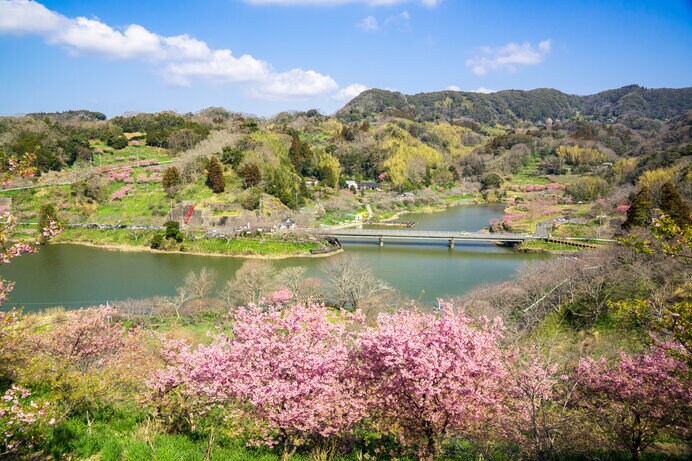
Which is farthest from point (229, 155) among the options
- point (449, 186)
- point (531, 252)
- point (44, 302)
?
point (449, 186)

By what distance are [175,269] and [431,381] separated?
74.4 feet

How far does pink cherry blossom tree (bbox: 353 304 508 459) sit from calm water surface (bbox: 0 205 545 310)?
41.7 feet

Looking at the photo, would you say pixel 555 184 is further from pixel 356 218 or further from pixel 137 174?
pixel 137 174

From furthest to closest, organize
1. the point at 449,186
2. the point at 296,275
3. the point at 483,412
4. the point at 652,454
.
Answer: the point at 449,186, the point at 296,275, the point at 652,454, the point at 483,412

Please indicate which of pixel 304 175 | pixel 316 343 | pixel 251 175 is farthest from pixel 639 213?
pixel 304 175

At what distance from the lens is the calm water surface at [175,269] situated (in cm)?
2061

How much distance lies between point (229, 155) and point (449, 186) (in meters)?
33.1

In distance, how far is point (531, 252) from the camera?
29578 mm

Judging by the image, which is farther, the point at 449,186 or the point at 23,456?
the point at 449,186

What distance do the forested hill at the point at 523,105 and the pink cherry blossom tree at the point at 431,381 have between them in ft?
390

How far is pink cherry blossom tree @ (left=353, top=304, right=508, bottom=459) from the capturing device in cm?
527

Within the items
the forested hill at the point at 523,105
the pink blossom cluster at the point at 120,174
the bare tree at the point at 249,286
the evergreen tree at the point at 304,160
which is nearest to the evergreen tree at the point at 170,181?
the pink blossom cluster at the point at 120,174

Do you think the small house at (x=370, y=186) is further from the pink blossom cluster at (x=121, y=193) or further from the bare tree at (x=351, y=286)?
the bare tree at (x=351, y=286)

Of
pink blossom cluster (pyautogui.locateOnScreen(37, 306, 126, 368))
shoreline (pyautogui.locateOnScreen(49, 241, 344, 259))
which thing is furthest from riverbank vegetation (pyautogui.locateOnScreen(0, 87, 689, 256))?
pink blossom cluster (pyautogui.locateOnScreen(37, 306, 126, 368))
